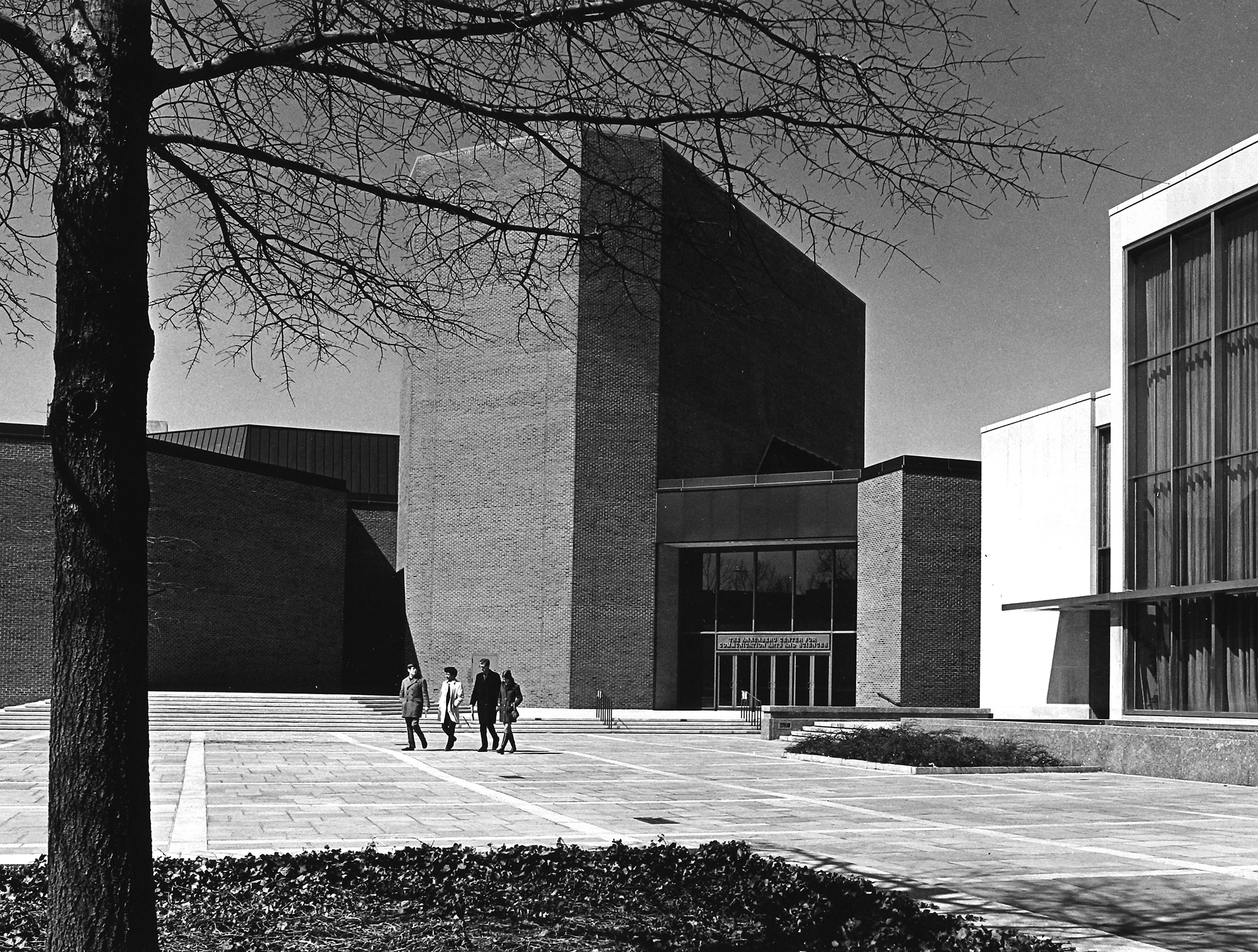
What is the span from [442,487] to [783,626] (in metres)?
13.2

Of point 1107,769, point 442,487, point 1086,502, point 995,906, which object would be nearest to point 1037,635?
point 1086,502

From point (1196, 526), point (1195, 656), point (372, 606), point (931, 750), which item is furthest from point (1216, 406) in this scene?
point (372, 606)

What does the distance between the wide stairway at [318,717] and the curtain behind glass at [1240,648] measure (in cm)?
1314

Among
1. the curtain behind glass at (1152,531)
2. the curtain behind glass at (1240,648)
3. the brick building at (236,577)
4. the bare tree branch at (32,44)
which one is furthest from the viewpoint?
the brick building at (236,577)

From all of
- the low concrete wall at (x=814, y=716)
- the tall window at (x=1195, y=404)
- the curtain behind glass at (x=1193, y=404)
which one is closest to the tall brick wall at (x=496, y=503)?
the low concrete wall at (x=814, y=716)

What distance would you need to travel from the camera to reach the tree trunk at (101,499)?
14.9 ft

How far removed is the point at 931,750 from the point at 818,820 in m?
8.57

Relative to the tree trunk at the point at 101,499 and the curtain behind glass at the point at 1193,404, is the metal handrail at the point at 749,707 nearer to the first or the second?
the curtain behind glass at the point at 1193,404

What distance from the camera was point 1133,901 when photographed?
840 cm

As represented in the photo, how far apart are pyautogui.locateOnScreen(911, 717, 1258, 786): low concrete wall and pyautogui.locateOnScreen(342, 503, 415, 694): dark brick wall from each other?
31.2 metres

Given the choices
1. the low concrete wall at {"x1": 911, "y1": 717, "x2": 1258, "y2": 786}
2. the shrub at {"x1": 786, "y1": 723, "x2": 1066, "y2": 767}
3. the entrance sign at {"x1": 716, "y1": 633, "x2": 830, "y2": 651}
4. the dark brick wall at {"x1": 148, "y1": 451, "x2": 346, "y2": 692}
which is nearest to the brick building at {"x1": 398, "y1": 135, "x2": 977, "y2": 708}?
the entrance sign at {"x1": 716, "y1": 633, "x2": 830, "y2": 651}

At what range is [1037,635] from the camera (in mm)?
36344

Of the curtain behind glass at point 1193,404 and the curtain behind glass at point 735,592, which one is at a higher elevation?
the curtain behind glass at point 1193,404

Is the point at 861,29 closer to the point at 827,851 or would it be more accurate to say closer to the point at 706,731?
the point at 827,851
